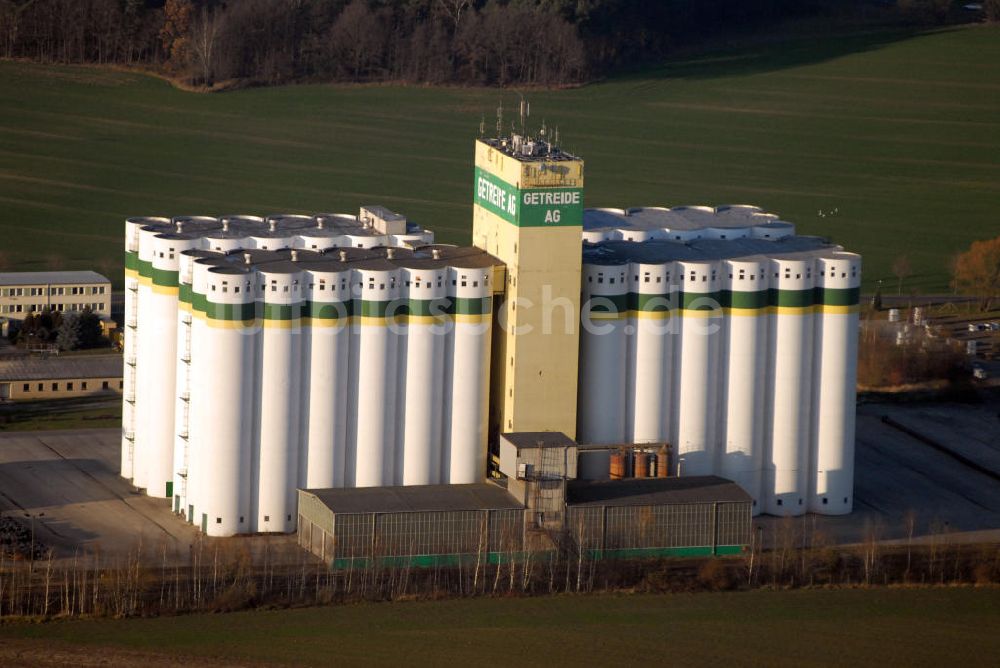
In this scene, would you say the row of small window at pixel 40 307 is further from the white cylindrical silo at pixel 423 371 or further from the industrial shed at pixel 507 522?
the industrial shed at pixel 507 522

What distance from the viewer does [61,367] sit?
100625 millimetres

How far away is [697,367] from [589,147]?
72.5 metres

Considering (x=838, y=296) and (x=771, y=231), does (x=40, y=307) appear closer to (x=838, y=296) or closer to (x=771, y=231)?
(x=771, y=231)

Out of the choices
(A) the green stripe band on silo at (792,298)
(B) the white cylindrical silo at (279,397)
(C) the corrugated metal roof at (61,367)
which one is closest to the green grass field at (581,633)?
(B) the white cylindrical silo at (279,397)

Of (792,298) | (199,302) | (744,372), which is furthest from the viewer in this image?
(744,372)

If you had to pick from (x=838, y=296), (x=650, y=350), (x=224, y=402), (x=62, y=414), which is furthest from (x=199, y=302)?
(x=838, y=296)

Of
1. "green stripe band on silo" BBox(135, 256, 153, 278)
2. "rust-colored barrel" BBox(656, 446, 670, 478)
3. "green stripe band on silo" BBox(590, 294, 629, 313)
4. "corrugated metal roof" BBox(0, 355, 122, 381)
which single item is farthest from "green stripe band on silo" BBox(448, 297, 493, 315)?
"corrugated metal roof" BBox(0, 355, 122, 381)

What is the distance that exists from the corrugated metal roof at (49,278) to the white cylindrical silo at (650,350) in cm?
3547

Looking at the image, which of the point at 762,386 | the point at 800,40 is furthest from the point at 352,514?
the point at 800,40

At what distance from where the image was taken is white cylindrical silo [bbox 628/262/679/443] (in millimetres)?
81312

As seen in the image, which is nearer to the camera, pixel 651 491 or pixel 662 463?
pixel 651 491

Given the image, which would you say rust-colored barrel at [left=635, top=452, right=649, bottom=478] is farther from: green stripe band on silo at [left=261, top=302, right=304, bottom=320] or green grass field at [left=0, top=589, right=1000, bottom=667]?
green stripe band on silo at [left=261, top=302, right=304, bottom=320]

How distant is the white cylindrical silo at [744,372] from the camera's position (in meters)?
81.8

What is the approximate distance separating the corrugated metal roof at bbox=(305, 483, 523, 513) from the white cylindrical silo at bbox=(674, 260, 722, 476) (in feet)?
23.2
